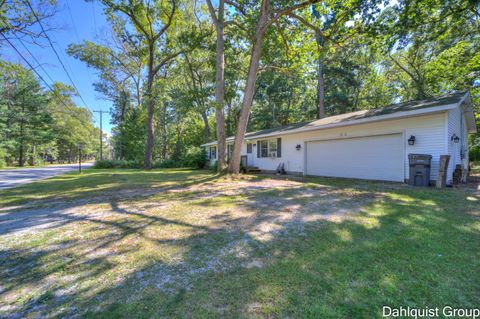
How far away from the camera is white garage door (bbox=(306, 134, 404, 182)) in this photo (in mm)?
8242

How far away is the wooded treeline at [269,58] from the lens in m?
8.94

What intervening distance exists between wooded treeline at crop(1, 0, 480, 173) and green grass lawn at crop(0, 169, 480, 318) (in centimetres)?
665

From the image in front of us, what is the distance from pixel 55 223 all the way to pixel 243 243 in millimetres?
3489

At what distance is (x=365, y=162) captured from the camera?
9109 mm

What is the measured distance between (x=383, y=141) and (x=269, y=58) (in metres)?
7.57

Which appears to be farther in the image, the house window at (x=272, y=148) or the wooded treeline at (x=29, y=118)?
the wooded treeline at (x=29, y=118)

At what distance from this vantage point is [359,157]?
367 inches

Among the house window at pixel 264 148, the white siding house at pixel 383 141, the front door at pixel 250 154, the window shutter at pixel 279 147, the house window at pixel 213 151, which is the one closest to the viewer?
the white siding house at pixel 383 141

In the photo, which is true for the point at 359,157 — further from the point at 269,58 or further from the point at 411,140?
the point at 269,58

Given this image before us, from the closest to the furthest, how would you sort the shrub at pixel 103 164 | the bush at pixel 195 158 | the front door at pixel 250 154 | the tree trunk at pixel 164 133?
the front door at pixel 250 154 < the bush at pixel 195 158 < the shrub at pixel 103 164 < the tree trunk at pixel 164 133

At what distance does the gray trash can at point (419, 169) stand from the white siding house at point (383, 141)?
0.39 m

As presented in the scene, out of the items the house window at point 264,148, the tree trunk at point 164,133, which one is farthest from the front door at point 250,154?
the tree trunk at point 164,133

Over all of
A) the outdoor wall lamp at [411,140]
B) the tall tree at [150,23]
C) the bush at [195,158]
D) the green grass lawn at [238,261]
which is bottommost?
the green grass lawn at [238,261]

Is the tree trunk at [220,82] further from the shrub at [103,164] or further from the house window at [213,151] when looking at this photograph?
the shrub at [103,164]
